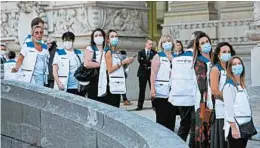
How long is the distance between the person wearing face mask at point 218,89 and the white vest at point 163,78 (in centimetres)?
196

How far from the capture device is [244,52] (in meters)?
17.2

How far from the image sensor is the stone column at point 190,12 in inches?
735

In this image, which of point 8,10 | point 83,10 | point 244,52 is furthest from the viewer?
point 8,10

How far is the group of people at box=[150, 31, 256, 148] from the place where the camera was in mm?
8172

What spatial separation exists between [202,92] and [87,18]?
31.1ft

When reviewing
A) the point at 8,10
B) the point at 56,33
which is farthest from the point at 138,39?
the point at 8,10

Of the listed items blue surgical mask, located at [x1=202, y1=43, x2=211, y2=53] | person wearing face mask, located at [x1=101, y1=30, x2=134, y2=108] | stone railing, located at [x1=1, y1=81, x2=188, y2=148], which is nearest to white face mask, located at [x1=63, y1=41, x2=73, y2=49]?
person wearing face mask, located at [x1=101, y1=30, x2=134, y2=108]

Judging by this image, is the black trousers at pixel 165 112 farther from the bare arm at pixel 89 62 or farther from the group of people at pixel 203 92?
the bare arm at pixel 89 62

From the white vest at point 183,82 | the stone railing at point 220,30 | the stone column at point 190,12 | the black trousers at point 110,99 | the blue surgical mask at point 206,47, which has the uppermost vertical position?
the stone column at point 190,12

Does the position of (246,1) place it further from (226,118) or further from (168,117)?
(226,118)

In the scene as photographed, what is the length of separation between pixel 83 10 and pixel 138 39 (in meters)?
1.71

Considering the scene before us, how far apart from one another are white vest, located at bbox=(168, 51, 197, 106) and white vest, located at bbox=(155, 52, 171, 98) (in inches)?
13.1

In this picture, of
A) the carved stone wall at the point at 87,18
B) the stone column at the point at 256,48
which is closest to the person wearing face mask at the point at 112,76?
the stone column at the point at 256,48

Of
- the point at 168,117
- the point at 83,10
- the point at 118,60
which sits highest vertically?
the point at 83,10
